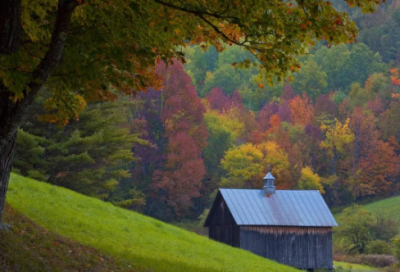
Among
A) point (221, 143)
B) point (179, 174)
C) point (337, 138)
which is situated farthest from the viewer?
point (337, 138)

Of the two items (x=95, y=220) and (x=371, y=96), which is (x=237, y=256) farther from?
(x=371, y=96)

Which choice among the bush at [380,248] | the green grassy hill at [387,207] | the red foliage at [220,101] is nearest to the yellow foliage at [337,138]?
the green grassy hill at [387,207]

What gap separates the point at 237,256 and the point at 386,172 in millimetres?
48271

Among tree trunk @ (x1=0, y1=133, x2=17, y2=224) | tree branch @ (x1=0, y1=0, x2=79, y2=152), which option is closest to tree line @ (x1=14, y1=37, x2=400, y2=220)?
tree trunk @ (x1=0, y1=133, x2=17, y2=224)

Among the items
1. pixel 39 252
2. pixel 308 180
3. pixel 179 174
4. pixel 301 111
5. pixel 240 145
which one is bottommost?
pixel 39 252

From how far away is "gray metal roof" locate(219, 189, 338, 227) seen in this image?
34.2m

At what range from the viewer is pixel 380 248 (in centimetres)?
4188

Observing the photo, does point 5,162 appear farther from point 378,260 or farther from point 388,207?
point 388,207

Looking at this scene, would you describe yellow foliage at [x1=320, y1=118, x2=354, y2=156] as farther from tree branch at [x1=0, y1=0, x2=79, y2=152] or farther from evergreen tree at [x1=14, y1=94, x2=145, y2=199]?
tree branch at [x1=0, y1=0, x2=79, y2=152]

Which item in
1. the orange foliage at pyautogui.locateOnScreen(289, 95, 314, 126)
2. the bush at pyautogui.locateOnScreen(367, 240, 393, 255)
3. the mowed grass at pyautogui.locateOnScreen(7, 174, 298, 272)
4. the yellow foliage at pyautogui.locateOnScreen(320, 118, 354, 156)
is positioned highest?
the orange foliage at pyautogui.locateOnScreen(289, 95, 314, 126)

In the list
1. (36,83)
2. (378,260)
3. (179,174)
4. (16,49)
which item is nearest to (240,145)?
(179,174)

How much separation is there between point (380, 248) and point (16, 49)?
38209 mm

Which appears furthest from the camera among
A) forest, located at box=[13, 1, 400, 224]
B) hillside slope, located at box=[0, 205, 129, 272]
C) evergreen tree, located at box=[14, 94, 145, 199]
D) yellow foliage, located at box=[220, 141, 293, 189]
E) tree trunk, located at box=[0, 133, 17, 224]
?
yellow foliage, located at box=[220, 141, 293, 189]

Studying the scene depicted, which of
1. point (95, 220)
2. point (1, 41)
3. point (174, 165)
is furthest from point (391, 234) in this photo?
point (1, 41)
